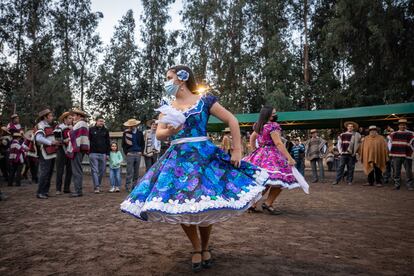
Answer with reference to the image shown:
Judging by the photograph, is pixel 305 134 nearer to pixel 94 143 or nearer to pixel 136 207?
pixel 94 143

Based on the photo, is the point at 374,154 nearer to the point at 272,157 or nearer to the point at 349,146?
the point at 349,146

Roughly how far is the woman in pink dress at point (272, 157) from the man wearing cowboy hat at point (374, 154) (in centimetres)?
626

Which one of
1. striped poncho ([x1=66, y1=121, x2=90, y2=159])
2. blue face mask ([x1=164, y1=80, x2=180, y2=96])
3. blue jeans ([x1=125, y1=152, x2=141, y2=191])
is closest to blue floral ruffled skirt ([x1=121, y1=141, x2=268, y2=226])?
blue face mask ([x1=164, y1=80, x2=180, y2=96])

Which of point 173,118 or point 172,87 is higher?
point 172,87

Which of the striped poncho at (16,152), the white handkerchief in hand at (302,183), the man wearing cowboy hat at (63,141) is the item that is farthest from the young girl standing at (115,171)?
the white handkerchief in hand at (302,183)

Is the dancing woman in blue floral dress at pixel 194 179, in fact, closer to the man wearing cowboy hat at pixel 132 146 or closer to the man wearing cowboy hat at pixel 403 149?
the man wearing cowboy hat at pixel 132 146

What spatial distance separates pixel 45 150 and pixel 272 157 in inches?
215

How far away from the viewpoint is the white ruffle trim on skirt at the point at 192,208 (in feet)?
8.57

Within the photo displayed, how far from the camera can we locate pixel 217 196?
273cm

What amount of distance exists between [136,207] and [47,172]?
630 cm

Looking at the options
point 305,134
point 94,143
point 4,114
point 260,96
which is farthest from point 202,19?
point 94,143

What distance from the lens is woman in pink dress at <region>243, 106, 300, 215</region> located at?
556cm

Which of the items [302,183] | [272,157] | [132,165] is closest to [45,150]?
[132,165]

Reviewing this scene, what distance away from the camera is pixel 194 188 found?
2736 mm
